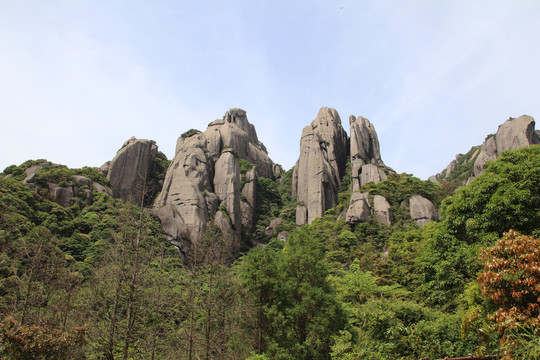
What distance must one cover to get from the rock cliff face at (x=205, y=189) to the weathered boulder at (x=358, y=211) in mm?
11921

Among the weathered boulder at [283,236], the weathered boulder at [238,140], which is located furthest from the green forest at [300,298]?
the weathered boulder at [238,140]

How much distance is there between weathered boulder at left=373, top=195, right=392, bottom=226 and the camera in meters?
37.8

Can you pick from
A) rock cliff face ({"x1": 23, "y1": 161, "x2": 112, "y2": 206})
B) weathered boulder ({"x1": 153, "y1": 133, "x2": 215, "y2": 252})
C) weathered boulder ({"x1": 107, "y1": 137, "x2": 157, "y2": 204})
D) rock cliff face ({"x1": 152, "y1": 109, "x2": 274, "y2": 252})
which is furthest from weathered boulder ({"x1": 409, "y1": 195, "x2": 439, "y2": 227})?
rock cliff face ({"x1": 23, "y1": 161, "x2": 112, "y2": 206})

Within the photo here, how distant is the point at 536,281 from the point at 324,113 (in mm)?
51975

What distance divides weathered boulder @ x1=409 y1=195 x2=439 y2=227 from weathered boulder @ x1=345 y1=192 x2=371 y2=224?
14.7ft

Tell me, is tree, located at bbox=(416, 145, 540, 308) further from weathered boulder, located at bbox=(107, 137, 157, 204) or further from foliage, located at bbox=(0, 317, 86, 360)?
weathered boulder, located at bbox=(107, 137, 157, 204)

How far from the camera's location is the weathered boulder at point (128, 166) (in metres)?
42.2

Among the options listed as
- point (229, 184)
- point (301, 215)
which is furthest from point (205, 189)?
point (301, 215)

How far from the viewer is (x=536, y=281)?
7059 millimetres

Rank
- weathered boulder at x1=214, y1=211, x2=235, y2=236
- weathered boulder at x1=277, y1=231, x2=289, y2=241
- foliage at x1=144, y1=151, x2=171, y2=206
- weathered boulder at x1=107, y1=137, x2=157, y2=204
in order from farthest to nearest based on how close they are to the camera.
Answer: foliage at x1=144, y1=151, x2=171, y2=206
weathered boulder at x1=107, y1=137, x2=157, y2=204
weathered boulder at x1=277, y1=231, x2=289, y2=241
weathered boulder at x1=214, y1=211, x2=235, y2=236

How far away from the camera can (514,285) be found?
727 centimetres

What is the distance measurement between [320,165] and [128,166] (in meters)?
24.5

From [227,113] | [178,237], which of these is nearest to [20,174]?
[178,237]

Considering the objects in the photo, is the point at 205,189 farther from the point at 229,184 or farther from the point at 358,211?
the point at 358,211
